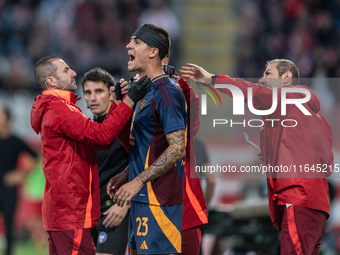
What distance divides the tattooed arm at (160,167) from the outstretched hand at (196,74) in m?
0.82

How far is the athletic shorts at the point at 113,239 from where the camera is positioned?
4.60 meters

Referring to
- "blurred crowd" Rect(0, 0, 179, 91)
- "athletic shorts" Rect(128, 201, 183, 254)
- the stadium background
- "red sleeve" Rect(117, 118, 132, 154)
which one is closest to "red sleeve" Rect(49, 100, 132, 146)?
"red sleeve" Rect(117, 118, 132, 154)

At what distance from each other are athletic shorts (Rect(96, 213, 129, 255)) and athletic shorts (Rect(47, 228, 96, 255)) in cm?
74

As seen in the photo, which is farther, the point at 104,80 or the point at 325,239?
the point at 325,239

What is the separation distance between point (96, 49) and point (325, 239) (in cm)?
774

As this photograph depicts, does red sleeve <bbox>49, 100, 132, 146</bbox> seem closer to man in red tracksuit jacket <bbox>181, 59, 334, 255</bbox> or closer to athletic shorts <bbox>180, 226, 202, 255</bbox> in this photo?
man in red tracksuit jacket <bbox>181, 59, 334, 255</bbox>

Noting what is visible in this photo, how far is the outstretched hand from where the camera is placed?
13.5 ft

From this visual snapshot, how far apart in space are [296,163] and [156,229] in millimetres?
1342

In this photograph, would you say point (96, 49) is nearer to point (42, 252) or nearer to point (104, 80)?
point (42, 252)

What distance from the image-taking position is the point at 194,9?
13805 millimetres

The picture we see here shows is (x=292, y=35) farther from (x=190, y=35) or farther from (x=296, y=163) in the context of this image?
(x=296, y=163)

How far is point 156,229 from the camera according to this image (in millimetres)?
3529

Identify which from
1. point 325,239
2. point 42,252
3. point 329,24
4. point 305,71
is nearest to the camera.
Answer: point 325,239

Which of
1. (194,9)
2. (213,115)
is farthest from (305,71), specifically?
(194,9)
